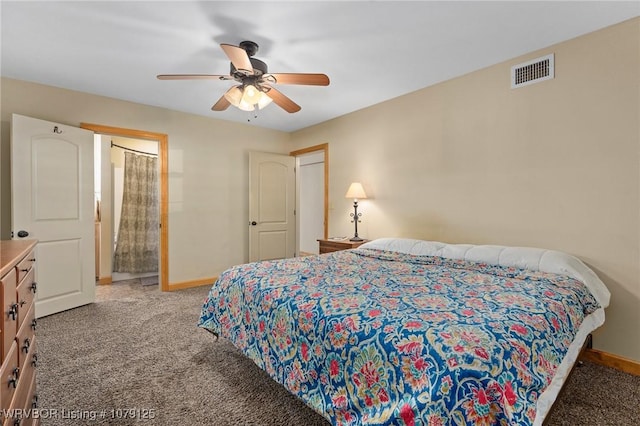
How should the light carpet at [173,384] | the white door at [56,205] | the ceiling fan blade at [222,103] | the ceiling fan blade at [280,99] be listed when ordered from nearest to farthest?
the light carpet at [173,384], the ceiling fan blade at [280,99], the ceiling fan blade at [222,103], the white door at [56,205]

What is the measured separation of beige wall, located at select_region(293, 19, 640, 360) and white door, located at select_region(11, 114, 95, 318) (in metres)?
3.40

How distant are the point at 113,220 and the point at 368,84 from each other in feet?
13.8

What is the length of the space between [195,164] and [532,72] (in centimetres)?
401

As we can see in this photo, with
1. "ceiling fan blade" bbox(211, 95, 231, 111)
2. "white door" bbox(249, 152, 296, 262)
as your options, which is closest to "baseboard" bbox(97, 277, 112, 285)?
"white door" bbox(249, 152, 296, 262)

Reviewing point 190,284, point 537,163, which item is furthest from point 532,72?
point 190,284

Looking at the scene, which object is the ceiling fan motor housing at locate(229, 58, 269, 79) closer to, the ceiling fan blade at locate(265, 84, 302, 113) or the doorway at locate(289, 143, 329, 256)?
the ceiling fan blade at locate(265, 84, 302, 113)

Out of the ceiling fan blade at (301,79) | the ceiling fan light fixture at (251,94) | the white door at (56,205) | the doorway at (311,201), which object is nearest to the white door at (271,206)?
the doorway at (311,201)

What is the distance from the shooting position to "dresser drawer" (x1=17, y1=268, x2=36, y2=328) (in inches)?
46.3

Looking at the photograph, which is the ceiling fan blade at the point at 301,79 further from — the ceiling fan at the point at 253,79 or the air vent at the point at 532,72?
the air vent at the point at 532,72

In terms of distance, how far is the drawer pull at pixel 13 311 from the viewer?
40.0 inches

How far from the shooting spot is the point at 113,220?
187 inches

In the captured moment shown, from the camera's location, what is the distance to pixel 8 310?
993mm

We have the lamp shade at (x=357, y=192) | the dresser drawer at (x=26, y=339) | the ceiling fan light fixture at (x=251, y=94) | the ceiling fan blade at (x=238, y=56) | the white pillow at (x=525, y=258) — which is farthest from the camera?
→ the lamp shade at (x=357, y=192)

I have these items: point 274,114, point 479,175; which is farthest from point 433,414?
point 274,114
